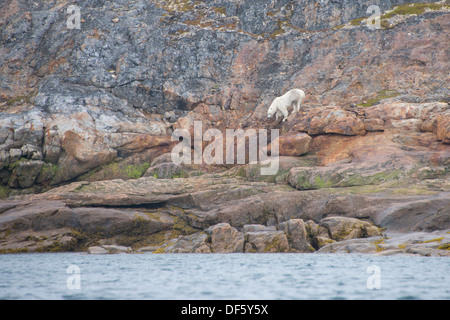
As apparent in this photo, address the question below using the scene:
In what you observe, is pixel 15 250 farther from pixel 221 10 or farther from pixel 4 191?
pixel 221 10

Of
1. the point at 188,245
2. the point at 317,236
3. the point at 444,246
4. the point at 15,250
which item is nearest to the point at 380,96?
the point at 317,236

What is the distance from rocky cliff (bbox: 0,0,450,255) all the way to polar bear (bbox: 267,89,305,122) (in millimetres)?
974

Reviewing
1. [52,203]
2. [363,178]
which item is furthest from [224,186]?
[52,203]

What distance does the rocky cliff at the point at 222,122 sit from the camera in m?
26.7

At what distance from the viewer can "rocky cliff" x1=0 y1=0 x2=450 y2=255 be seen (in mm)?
26672

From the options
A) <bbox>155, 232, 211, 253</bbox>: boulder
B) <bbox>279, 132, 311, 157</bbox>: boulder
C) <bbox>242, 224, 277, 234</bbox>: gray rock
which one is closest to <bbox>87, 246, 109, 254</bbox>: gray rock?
<bbox>155, 232, 211, 253</bbox>: boulder

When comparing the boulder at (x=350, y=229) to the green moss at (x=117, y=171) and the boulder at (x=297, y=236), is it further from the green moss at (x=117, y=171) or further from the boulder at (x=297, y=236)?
the green moss at (x=117, y=171)

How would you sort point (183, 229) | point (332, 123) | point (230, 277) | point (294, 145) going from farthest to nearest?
1. point (294, 145)
2. point (332, 123)
3. point (183, 229)
4. point (230, 277)

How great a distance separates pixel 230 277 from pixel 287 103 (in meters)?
24.4

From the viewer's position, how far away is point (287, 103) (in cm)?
3834

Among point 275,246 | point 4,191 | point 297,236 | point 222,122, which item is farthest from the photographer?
point 222,122

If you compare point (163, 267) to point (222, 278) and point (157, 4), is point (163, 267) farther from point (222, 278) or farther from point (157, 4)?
point (157, 4)

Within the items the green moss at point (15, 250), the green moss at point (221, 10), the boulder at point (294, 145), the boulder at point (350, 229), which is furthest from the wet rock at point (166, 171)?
the green moss at point (221, 10)

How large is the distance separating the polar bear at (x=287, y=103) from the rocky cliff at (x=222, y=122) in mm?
974
